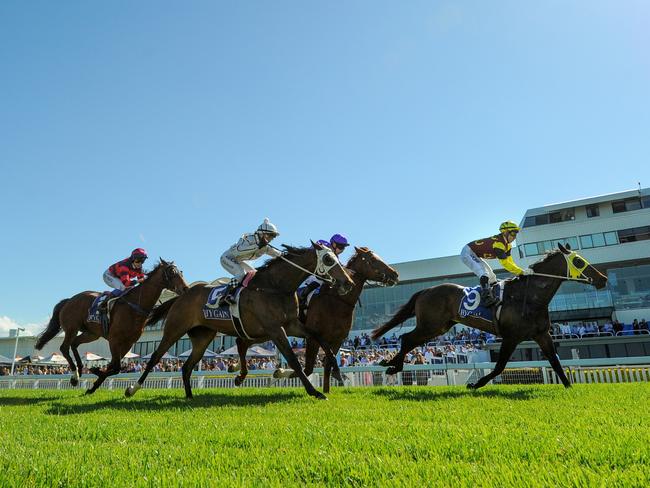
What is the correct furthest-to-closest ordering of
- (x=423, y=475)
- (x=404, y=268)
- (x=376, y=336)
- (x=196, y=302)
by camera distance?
(x=404, y=268) → (x=376, y=336) → (x=196, y=302) → (x=423, y=475)

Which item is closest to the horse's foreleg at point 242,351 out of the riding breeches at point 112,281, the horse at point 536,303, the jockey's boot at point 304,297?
the jockey's boot at point 304,297

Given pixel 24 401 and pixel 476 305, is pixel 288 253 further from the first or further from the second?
pixel 24 401

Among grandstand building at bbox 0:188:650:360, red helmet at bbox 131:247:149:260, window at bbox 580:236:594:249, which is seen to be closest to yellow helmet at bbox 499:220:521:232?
red helmet at bbox 131:247:149:260

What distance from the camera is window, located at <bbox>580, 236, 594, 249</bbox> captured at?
38547mm

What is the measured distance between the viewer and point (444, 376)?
1309cm

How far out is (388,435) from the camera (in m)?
3.53

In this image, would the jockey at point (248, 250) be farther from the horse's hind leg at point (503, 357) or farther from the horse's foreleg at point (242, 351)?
the horse's hind leg at point (503, 357)

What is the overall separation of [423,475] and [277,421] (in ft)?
7.34

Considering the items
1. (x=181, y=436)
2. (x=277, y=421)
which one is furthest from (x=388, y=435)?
(x=181, y=436)

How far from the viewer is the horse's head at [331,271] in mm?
7332

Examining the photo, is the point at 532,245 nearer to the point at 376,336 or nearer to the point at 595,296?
the point at 595,296

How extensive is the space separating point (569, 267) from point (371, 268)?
11.5 feet

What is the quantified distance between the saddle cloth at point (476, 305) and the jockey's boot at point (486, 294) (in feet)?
0.30

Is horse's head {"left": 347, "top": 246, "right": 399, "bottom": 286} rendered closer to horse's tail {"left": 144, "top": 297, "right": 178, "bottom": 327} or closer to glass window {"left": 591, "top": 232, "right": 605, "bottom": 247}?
horse's tail {"left": 144, "top": 297, "right": 178, "bottom": 327}
